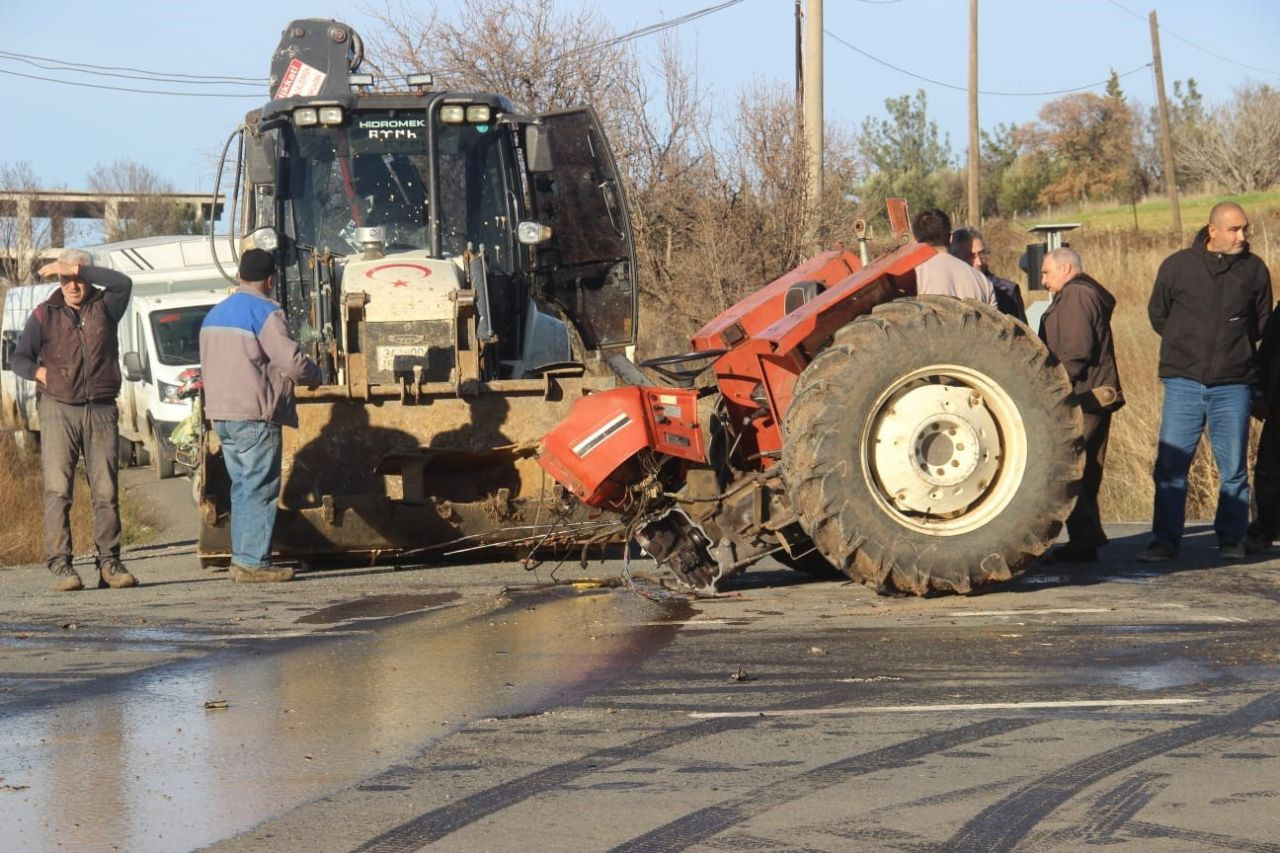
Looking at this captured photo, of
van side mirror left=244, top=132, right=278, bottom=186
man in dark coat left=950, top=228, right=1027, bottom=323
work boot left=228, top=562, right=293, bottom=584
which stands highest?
van side mirror left=244, top=132, right=278, bottom=186

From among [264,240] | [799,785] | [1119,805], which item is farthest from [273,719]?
[264,240]

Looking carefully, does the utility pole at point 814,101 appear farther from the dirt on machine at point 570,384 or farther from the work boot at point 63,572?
the work boot at point 63,572

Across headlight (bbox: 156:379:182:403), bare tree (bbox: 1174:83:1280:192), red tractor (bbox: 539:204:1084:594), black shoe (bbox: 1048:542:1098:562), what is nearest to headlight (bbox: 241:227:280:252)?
red tractor (bbox: 539:204:1084:594)

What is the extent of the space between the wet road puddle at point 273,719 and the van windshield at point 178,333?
13.2m

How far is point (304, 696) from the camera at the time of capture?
20.4ft

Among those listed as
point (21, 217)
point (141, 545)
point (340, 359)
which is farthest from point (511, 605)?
point (21, 217)

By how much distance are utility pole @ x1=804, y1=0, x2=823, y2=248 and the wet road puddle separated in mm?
13000

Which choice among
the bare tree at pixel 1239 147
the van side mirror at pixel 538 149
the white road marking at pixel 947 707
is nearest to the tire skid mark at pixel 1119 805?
the white road marking at pixel 947 707

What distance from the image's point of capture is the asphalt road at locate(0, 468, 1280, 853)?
14.7 ft

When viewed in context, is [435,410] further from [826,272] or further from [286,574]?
[826,272]

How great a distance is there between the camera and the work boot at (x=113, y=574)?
998 cm

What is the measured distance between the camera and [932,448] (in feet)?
26.1

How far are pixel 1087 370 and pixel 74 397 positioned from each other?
18.7 ft

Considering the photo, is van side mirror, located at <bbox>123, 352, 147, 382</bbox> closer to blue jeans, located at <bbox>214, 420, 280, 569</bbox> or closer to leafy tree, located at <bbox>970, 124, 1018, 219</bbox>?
blue jeans, located at <bbox>214, 420, 280, 569</bbox>
